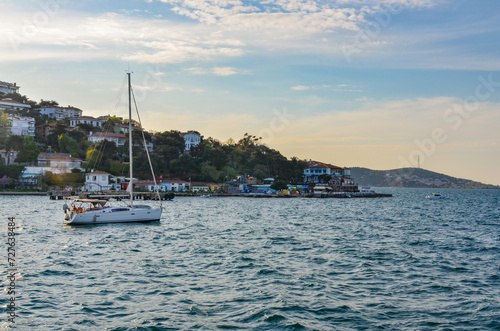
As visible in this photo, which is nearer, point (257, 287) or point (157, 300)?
point (157, 300)

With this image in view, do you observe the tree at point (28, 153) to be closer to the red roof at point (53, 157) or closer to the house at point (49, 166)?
the house at point (49, 166)

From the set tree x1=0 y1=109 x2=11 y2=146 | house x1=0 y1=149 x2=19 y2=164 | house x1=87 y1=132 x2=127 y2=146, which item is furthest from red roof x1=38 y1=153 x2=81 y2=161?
house x1=87 y1=132 x2=127 y2=146

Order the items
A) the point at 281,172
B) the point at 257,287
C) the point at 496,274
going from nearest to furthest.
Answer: the point at 257,287, the point at 496,274, the point at 281,172

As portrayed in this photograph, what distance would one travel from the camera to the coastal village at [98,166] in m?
110

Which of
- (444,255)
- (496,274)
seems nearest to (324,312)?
(496,274)

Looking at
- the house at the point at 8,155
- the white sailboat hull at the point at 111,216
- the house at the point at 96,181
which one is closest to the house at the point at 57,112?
the house at the point at 8,155

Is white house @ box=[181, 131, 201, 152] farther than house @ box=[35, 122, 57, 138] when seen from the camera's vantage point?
Yes

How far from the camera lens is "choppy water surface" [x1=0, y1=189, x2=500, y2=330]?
44.9 feet

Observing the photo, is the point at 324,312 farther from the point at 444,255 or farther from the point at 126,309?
the point at 444,255

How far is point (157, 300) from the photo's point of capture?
51.0ft

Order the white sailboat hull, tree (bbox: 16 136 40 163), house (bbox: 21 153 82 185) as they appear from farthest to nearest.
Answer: tree (bbox: 16 136 40 163)
house (bbox: 21 153 82 185)
the white sailboat hull

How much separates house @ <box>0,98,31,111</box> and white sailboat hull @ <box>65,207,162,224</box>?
450ft

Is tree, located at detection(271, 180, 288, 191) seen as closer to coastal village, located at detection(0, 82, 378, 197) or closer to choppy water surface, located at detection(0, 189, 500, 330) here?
coastal village, located at detection(0, 82, 378, 197)

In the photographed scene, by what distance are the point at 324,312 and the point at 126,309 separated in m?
6.99
